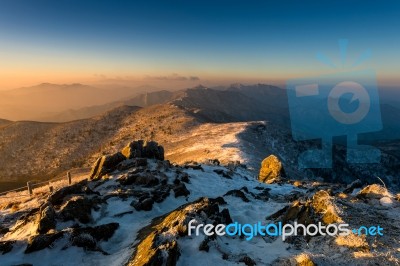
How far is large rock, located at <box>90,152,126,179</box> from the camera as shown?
86.5 ft

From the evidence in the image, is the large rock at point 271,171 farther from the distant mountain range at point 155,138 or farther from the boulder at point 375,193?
the boulder at point 375,193

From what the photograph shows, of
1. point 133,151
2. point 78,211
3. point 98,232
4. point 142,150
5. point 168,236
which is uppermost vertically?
point 133,151

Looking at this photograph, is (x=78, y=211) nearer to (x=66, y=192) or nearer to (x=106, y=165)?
(x=66, y=192)

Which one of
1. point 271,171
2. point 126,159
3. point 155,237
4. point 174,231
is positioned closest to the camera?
point 155,237

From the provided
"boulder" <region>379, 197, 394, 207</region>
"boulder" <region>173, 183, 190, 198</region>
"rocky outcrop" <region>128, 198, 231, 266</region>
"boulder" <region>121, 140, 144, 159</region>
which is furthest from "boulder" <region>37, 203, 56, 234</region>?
"boulder" <region>379, 197, 394, 207</region>

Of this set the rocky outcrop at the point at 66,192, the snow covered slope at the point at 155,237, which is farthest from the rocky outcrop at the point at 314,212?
the rocky outcrop at the point at 66,192

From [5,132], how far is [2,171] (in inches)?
1267

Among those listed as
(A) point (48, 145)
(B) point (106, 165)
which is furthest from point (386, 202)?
(A) point (48, 145)

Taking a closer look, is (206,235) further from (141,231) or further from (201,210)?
(141,231)

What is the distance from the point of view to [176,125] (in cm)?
9275

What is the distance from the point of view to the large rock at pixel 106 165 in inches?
1039

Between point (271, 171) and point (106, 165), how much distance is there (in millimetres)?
21035

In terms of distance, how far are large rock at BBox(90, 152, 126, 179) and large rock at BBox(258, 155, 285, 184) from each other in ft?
60.4

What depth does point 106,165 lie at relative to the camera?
2697cm
